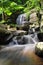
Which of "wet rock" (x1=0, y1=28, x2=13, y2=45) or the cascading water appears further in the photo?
the cascading water

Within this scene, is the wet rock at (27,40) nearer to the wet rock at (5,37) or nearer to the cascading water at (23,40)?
the cascading water at (23,40)

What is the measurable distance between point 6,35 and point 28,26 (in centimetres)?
396

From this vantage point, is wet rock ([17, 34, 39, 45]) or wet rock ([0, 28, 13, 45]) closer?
wet rock ([0, 28, 13, 45])

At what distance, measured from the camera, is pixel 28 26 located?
16078mm

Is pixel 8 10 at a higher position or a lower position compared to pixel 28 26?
higher

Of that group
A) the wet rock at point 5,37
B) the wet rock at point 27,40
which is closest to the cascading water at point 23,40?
the wet rock at point 27,40

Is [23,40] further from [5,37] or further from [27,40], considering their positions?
[5,37]

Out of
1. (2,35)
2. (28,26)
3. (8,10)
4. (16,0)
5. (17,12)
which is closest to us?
(2,35)

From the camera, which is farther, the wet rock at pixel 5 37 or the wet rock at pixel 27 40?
the wet rock at pixel 27 40

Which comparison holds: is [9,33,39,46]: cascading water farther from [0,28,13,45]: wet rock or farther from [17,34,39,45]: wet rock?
[0,28,13,45]: wet rock

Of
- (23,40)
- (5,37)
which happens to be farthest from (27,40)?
(5,37)

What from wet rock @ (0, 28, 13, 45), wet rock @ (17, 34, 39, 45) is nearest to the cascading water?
wet rock @ (17, 34, 39, 45)

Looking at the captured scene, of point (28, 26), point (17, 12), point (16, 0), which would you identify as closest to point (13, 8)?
point (17, 12)

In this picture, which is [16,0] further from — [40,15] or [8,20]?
[40,15]
